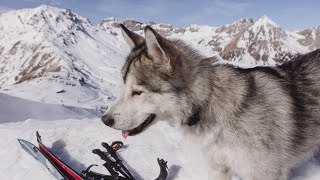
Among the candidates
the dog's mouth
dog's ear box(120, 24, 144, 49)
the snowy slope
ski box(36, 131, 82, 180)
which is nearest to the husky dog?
the dog's mouth

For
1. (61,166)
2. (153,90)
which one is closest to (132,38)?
(153,90)

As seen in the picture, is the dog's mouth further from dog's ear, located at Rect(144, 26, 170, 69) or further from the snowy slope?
the snowy slope

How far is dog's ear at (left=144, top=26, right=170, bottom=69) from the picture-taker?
469cm

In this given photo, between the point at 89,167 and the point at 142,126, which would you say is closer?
the point at 142,126

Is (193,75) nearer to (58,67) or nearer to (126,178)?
(126,178)

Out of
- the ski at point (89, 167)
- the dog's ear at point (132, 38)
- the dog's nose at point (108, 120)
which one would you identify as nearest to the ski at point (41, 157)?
the ski at point (89, 167)

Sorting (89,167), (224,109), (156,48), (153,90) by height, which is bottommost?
(89,167)

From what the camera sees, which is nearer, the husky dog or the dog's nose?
the husky dog

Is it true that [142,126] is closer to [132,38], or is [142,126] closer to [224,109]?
[224,109]

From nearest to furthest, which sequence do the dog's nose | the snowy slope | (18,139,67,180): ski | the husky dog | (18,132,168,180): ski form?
the husky dog < the dog's nose < (18,132,168,180): ski < (18,139,67,180): ski < the snowy slope

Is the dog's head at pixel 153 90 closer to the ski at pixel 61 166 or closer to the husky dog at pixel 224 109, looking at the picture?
the husky dog at pixel 224 109

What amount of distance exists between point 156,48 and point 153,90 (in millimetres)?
553

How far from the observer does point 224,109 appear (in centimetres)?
518

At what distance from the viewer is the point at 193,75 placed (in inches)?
206
